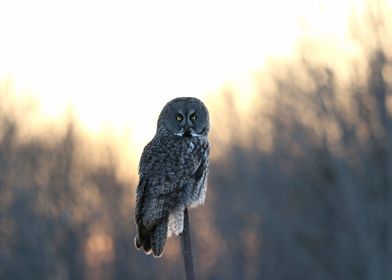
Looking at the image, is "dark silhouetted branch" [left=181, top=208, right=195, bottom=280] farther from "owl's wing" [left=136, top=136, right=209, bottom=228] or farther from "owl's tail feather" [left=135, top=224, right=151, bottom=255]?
"owl's wing" [left=136, top=136, right=209, bottom=228]

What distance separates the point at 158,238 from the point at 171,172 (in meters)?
0.62

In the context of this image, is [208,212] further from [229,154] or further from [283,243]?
[283,243]

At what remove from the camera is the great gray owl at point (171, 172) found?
25.7 ft

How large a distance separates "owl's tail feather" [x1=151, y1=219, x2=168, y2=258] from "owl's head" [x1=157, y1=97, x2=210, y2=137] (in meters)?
0.89

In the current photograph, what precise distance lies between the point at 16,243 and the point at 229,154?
8.57 meters

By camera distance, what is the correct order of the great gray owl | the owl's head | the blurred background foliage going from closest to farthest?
the great gray owl < the owl's head < the blurred background foliage

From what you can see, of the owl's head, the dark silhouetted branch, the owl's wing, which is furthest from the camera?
the owl's head

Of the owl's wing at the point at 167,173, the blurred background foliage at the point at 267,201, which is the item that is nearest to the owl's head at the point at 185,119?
the owl's wing at the point at 167,173

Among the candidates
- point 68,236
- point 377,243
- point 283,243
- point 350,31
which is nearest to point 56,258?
point 68,236

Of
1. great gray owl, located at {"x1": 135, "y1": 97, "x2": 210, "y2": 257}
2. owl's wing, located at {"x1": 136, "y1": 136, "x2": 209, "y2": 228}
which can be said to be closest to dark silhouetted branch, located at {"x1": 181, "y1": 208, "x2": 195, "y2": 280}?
great gray owl, located at {"x1": 135, "y1": 97, "x2": 210, "y2": 257}

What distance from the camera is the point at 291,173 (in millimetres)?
32938

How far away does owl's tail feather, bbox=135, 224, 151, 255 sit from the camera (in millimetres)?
7750

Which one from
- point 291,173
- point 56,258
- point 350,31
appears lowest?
point 56,258

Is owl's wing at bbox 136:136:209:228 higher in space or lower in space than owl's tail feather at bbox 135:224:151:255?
higher
